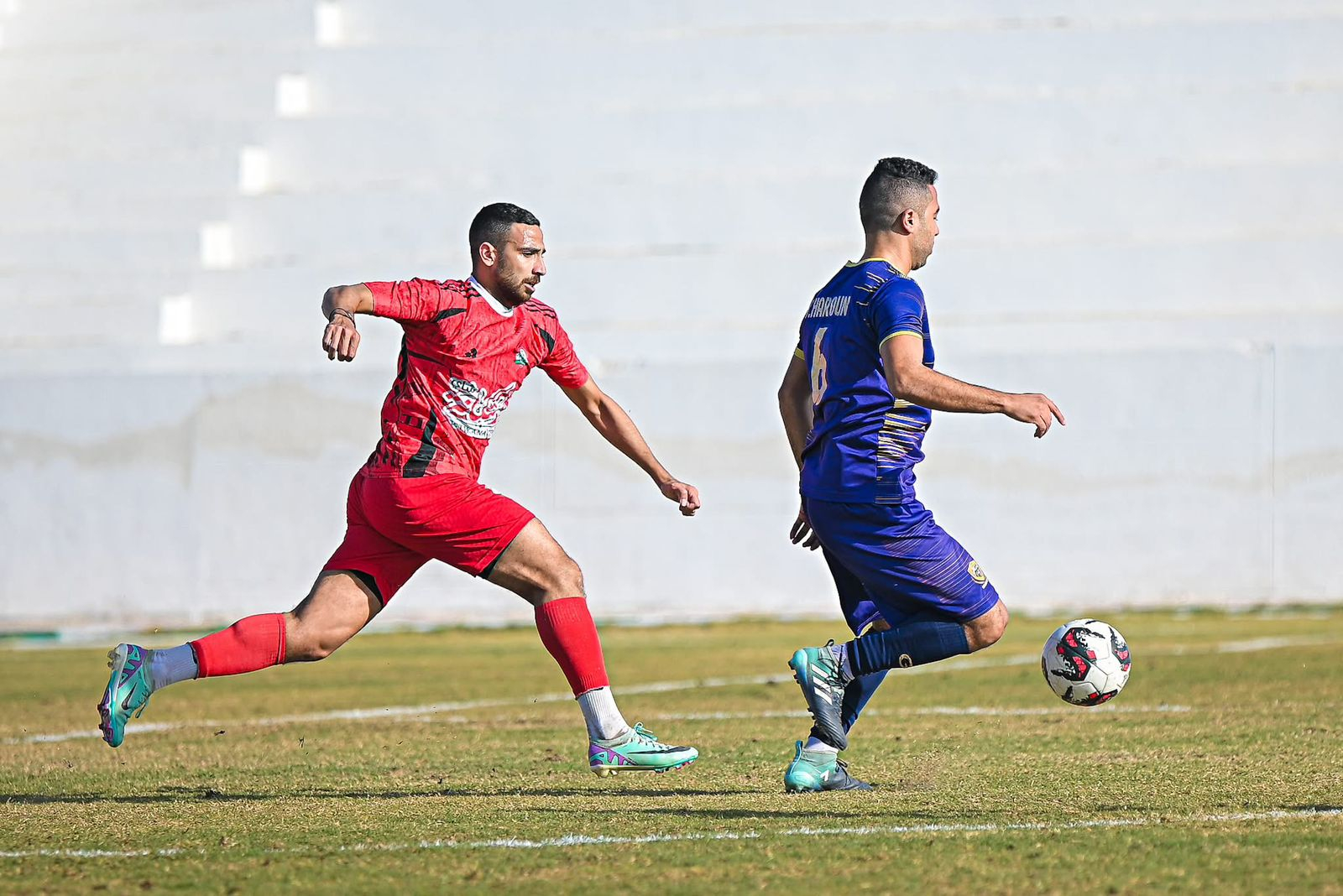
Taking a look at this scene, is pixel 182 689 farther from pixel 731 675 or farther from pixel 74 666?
pixel 731 675

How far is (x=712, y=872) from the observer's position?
179 inches

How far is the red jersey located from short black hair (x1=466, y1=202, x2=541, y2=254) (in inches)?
6.0

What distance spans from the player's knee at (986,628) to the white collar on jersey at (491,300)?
73.0 inches

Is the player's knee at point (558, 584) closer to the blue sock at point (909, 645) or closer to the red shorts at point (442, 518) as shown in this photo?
the red shorts at point (442, 518)

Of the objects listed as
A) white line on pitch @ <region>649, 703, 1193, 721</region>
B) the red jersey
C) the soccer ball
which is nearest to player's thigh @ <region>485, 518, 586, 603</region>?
the red jersey

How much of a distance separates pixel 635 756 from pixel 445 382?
134cm

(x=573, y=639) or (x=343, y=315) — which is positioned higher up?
(x=343, y=315)

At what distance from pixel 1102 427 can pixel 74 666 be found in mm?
9166

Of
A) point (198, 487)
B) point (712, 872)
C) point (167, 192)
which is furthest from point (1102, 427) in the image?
point (712, 872)

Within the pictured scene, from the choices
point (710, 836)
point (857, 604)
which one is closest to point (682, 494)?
point (857, 604)

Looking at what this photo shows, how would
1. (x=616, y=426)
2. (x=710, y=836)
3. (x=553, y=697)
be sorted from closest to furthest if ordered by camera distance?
1. (x=710, y=836)
2. (x=616, y=426)
3. (x=553, y=697)

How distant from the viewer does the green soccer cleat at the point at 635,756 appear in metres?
6.20

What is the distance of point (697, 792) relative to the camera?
6102mm

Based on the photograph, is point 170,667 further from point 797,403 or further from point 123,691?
point 797,403
